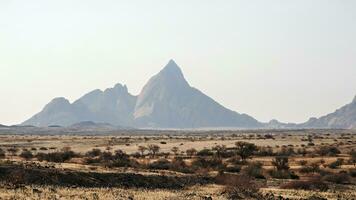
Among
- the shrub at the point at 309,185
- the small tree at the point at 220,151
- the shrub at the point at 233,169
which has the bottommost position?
the shrub at the point at 309,185

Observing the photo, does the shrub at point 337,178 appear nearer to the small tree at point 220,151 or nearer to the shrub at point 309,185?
the shrub at point 309,185

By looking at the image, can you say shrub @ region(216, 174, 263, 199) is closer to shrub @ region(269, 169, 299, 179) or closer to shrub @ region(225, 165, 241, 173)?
shrub @ region(269, 169, 299, 179)

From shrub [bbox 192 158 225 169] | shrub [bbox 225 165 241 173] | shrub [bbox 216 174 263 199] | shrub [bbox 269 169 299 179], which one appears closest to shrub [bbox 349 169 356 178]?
shrub [bbox 269 169 299 179]

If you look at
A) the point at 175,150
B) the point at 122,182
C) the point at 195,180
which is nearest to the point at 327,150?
the point at 175,150

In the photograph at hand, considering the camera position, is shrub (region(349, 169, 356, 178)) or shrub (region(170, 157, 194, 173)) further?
shrub (region(170, 157, 194, 173))

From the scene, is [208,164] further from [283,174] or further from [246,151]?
[246,151]

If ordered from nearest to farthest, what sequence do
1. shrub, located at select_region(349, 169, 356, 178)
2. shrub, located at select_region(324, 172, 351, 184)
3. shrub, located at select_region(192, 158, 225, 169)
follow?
shrub, located at select_region(324, 172, 351, 184)
shrub, located at select_region(349, 169, 356, 178)
shrub, located at select_region(192, 158, 225, 169)

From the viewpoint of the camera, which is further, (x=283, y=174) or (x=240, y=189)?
(x=283, y=174)

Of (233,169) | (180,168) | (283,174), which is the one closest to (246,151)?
(233,169)

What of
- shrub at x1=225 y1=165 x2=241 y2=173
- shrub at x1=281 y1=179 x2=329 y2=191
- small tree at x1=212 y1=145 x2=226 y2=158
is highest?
small tree at x1=212 y1=145 x2=226 y2=158

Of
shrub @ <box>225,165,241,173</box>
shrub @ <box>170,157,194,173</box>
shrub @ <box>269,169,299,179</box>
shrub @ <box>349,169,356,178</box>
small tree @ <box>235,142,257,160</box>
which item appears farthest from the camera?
small tree @ <box>235,142,257,160</box>

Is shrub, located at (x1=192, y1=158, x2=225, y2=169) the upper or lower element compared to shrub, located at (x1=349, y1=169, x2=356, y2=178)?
upper

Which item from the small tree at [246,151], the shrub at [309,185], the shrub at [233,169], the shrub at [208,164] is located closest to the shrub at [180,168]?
the shrub at [208,164]

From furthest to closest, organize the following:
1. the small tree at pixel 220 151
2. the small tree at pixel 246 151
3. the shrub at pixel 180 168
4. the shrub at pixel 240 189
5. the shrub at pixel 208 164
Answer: the small tree at pixel 220 151 → the small tree at pixel 246 151 → the shrub at pixel 208 164 → the shrub at pixel 180 168 → the shrub at pixel 240 189
